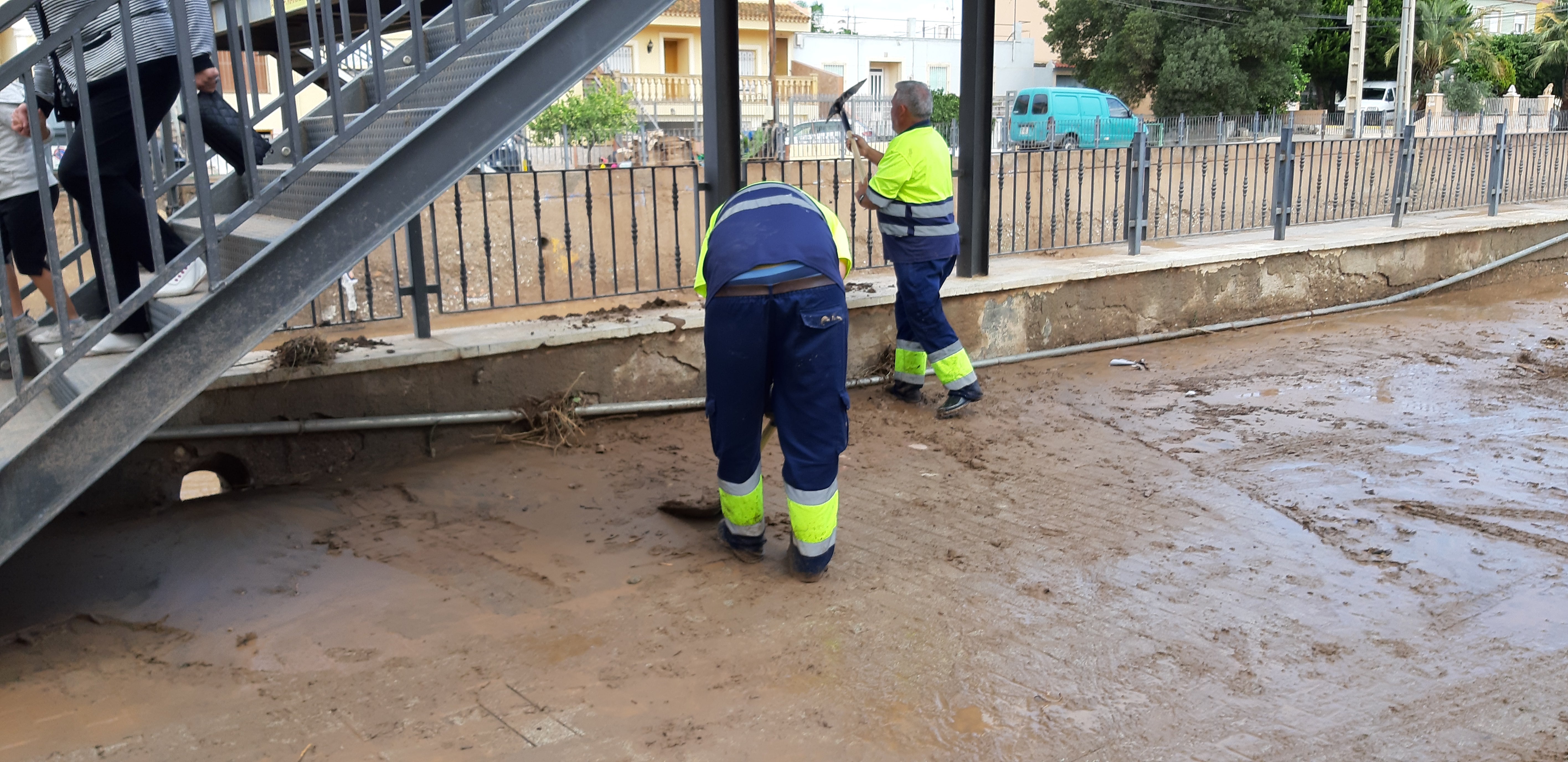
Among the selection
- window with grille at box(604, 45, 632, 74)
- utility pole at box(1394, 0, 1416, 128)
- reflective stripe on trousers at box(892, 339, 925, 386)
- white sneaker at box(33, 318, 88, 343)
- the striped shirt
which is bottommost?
reflective stripe on trousers at box(892, 339, 925, 386)

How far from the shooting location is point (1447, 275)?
1030 cm

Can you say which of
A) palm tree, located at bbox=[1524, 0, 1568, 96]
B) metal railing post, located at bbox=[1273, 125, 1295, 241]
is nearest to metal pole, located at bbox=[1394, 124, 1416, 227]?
metal railing post, located at bbox=[1273, 125, 1295, 241]

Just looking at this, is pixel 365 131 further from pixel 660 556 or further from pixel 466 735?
pixel 466 735

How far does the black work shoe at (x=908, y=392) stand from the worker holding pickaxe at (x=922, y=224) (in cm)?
35

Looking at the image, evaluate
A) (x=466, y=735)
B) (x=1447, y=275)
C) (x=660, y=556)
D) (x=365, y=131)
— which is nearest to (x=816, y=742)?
(x=466, y=735)

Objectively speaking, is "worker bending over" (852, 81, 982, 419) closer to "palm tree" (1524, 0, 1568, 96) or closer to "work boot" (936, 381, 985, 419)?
"work boot" (936, 381, 985, 419)

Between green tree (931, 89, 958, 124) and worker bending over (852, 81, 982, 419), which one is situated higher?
green tree (931, 89, 958, 124)

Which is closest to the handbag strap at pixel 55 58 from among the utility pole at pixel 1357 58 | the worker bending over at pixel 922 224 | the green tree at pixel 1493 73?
the worker bending over at pixel 922 224

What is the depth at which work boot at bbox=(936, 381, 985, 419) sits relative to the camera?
20.7 ft

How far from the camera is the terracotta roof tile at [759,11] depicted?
39844mm

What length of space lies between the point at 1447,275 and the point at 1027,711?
9328mm

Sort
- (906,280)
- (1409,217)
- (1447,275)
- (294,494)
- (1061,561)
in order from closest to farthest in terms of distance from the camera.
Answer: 1. (1061,561)
2. (294,494)
3. (906,280)
4. (1447,275)
5. (1409,217)

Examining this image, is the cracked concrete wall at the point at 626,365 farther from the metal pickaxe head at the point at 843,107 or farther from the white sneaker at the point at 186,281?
the metal pickaxe head at the point at 843,107

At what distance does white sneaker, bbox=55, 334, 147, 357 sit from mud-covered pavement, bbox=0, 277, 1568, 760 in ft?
2.96
